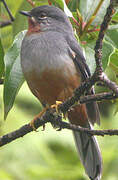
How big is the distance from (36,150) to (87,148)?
3.71 ft

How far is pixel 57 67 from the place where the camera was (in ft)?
14.1

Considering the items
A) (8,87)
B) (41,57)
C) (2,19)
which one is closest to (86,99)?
(8,87)

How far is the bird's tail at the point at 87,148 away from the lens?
4719 mm

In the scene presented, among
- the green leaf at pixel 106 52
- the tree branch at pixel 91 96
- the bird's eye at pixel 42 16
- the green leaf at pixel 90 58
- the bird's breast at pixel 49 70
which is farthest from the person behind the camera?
the bird's eye at pixel 42 16

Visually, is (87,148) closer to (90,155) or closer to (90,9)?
(90,155)

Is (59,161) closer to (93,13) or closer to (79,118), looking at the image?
(79,118)

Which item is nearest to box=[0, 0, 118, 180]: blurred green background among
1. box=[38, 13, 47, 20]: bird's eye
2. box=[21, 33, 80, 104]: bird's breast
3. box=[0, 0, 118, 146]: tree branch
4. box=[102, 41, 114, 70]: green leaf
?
box=[38, 13, 47, 20]: bird's eye

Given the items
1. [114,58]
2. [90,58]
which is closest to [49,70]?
[90,58]

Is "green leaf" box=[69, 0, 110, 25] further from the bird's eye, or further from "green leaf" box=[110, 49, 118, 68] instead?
the bird's eye

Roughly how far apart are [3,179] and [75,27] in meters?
1.86

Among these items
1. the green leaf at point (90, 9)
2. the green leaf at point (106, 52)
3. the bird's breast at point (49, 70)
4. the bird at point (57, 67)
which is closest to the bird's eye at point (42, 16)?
the bird at point (57, 67)

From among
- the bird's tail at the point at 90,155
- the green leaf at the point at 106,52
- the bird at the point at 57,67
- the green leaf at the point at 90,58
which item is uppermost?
the green leaf at the point at 106,52

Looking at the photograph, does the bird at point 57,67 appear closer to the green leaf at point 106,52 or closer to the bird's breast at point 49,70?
the bird's breast at point 49,70

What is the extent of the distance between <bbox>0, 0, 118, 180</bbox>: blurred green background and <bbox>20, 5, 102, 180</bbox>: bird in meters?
0.20
